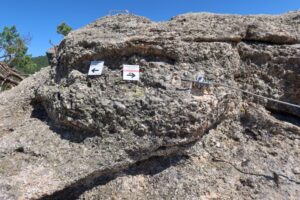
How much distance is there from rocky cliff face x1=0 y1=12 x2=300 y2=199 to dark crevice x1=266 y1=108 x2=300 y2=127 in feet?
0.07

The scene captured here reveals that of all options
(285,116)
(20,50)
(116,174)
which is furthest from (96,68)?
(20,50)

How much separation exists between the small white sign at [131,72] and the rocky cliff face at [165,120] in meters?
0.09

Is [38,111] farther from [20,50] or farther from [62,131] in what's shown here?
[20,50]

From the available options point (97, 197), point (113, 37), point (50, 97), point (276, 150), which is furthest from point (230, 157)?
point (50, 97)

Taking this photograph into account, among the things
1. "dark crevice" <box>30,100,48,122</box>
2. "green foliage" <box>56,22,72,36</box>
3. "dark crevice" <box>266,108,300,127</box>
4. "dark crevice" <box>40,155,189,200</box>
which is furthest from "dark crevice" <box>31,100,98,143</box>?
"green foliage" <box>56,22,72,36</box>

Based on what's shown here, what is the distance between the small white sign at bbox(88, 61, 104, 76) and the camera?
4.21 metres

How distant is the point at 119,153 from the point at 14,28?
90.1ft

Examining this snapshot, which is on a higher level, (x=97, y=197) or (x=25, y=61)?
(x=25, y=61)

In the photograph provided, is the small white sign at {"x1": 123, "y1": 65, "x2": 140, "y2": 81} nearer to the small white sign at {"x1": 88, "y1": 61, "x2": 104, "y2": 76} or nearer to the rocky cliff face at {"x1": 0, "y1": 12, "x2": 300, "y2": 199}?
the rocky cliff face at {"x1": 0, "y1": 12, "x2": 300, "y2": 199}

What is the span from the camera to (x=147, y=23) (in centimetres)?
489

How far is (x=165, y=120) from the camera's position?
3.69 meters

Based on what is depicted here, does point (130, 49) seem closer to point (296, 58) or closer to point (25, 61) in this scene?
point (296, 58)

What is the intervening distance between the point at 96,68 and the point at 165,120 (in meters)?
1.38

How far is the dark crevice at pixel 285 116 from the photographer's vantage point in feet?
14.1
